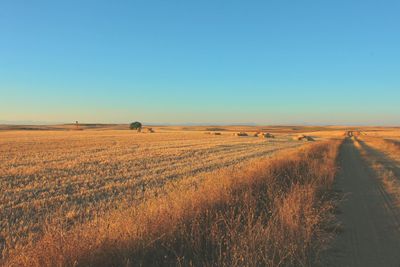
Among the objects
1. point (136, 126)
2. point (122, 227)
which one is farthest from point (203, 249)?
point (136, 126)

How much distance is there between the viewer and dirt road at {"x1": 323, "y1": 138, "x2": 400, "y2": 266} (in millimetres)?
5869

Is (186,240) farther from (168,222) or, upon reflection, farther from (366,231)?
(366,231)

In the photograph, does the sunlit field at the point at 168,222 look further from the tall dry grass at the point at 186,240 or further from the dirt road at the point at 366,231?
the dirt road at the point at 366,231

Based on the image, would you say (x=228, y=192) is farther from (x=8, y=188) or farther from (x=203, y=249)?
(x=8, y=188)

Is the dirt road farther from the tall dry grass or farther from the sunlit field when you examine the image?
the tall dry grass

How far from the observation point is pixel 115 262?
479 cm

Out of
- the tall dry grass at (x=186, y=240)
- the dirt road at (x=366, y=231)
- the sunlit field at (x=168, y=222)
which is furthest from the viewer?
the dirt road at (x=366, y=231)

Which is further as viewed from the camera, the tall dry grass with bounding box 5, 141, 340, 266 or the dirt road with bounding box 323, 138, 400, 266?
the dirt road with bounding box 323, 138, 400, 266

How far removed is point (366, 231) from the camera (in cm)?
745

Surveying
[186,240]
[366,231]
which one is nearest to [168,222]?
[186,240]

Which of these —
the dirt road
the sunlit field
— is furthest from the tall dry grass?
the dirt road

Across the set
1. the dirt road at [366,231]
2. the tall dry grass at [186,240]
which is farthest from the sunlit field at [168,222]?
the dirt road at [366,231]

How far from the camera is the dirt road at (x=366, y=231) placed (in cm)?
587

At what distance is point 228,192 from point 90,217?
3209 mm
